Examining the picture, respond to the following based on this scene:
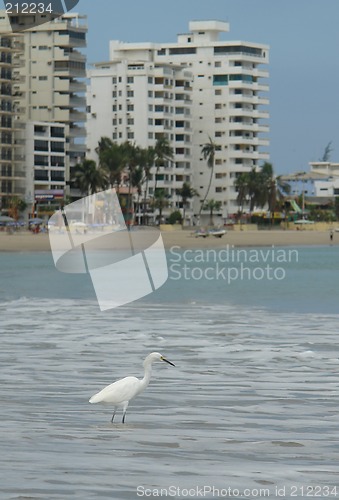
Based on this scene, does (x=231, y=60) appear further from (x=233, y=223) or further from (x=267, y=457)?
(x=267, y=457)

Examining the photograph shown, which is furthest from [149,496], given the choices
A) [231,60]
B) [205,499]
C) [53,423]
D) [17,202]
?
[231,60]

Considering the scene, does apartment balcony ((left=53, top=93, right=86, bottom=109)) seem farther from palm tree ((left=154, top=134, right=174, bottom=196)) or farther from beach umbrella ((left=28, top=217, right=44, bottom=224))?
beach umbrella ((left=28, top=217, right=44, bottom=224))

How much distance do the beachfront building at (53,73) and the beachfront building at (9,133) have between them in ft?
19.2

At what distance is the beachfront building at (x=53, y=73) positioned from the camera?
444 ft

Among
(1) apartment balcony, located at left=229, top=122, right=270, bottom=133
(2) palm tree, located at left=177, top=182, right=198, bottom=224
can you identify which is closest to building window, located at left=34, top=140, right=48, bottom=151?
(2) palm tree, located at left=177, top=182, right=198, bottom=224

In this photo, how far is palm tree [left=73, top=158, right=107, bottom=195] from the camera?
128625 mm

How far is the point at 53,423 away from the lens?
1143 cm

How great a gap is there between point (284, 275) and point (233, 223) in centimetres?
9134

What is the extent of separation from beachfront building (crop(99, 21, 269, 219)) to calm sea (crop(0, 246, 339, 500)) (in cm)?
12635

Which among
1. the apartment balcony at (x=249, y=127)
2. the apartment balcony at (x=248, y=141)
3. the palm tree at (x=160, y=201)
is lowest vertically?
the palm tree at (x=160, y=201)

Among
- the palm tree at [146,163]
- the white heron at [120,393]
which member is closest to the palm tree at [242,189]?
the palm tree at [146,163]

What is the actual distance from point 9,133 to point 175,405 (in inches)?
4545

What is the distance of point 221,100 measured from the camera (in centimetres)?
15625

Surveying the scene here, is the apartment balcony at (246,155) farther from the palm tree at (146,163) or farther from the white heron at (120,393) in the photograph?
the white heron at (120,393)
